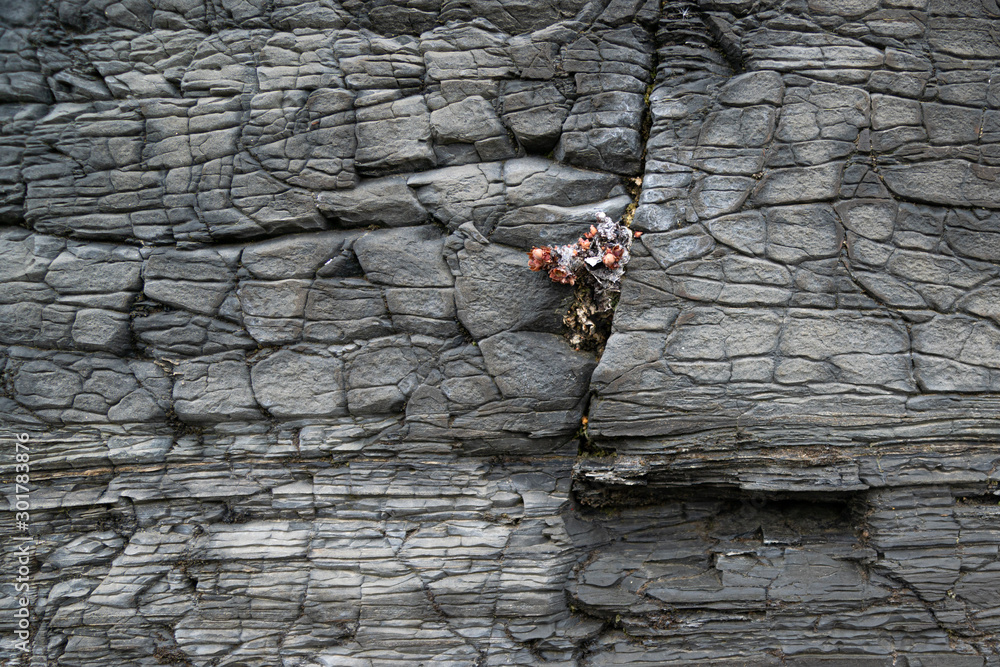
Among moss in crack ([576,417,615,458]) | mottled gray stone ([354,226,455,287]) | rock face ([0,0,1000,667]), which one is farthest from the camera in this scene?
mottled gray stone ([354,226,455,287])

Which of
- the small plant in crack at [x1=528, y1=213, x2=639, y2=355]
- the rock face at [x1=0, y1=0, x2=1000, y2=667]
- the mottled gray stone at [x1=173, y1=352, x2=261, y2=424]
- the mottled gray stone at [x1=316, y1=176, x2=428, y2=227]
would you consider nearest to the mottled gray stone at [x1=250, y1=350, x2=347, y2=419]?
the rock face at [x1=0, y1=0, x2=1000, y2=667]

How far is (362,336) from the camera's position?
4332 millimetres

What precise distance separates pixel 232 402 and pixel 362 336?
1.11 m

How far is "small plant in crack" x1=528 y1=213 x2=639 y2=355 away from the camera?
3998mm

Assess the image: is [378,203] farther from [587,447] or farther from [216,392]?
[587,447]

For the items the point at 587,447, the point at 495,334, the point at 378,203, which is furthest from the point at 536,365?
the point at 378,203

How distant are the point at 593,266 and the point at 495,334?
86 centimetres

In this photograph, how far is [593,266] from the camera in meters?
4.00

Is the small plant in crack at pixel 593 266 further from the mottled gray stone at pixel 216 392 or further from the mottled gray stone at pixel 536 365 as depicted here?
the mottled gray stone at pixel 216 392

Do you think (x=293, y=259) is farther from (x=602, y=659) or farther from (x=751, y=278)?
(x=602, y=659)

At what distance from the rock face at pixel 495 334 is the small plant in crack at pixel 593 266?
11 cm

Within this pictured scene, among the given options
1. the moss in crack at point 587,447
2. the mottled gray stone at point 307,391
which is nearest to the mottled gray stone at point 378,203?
the mottled gray stone at point 307,391

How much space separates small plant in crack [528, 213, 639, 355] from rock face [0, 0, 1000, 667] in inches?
4.5

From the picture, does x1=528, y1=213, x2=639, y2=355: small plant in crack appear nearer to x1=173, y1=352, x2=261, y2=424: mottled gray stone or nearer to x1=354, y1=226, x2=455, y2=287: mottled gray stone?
x1=354, y1=226, x2=455, y2=287: mottled gray stone
